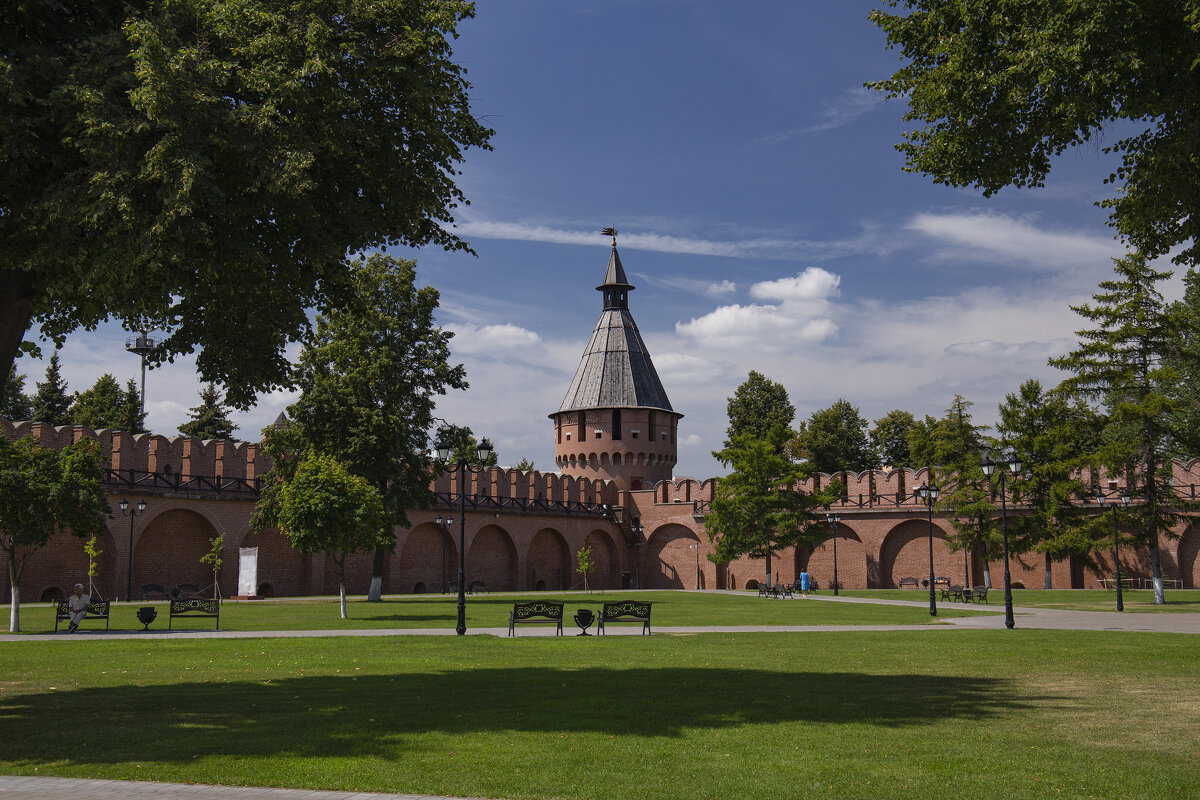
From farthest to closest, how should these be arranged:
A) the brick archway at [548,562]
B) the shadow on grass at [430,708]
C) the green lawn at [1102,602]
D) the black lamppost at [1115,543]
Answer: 1. the brick archway at [548,562]
2. the green lawn at [1102,602]
3. the black lamppost at [1115,543]
4. the shadow on grass at [430,708]

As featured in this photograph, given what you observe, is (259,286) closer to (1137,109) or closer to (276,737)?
(276,737)

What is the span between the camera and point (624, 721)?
864 cm

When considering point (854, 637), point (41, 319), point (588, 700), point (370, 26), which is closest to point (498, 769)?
point (588, 700)

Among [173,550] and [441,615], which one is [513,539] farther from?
[441,615]

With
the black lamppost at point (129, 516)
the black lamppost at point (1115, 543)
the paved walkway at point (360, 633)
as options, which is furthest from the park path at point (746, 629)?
the black lamppost at point (129, 516)

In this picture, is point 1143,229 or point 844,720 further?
point 1143,229

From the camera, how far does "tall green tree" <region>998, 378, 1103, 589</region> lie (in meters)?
36.3

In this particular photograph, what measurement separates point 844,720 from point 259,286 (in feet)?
22.8

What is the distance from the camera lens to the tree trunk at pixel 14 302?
9.72 metres

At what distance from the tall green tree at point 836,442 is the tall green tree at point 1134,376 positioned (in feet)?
82.1

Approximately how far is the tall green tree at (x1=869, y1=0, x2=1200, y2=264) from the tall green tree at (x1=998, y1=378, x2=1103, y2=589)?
25.9 m

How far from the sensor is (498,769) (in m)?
6.82

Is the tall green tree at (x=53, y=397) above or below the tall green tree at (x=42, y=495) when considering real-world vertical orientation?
above

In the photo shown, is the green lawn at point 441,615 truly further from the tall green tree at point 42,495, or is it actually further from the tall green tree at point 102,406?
the tall green tree at point 102,406
